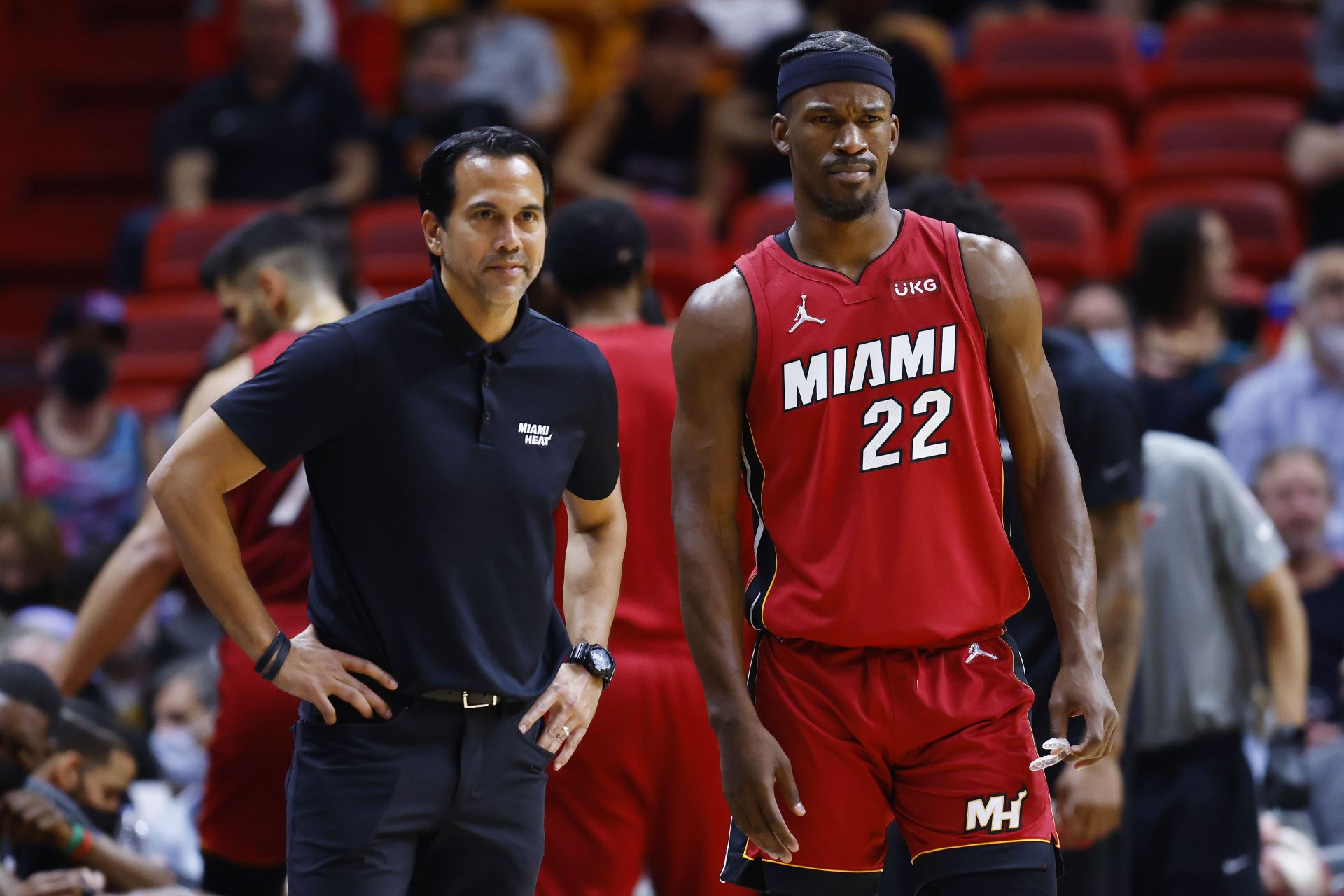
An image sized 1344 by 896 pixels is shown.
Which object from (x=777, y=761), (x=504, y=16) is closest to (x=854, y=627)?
(x=777, y=761)

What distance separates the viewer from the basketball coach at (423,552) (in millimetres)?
3336

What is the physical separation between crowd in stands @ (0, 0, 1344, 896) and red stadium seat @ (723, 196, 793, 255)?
2cm

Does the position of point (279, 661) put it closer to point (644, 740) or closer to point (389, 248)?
point (644, 740)

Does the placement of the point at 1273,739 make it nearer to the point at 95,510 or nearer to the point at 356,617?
the point at 356,617

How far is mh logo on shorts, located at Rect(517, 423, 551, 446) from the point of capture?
3496mm

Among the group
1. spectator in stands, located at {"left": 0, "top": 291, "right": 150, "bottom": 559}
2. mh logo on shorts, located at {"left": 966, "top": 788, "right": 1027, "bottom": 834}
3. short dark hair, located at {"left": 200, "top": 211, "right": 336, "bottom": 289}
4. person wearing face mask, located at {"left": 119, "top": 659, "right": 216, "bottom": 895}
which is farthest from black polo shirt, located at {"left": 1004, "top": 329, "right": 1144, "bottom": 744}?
spectator in stands, located at {"left": 0, "top": 291, "right": 150, "bottom": 559}

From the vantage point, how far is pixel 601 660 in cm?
363

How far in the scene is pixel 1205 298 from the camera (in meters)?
7.31

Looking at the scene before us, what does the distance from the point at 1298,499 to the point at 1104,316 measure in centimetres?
169

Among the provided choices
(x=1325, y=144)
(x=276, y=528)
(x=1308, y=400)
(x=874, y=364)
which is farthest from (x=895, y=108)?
(x=874, y=364)

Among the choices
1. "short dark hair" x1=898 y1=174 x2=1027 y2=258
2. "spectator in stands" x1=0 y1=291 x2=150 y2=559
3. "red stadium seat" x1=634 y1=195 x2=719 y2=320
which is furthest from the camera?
"red stadium seat" x1=634 y1=195 x2=719 y2=320

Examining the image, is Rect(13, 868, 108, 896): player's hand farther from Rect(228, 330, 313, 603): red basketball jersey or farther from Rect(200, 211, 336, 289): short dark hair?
Rect(200, 211, 336, 289): short dark hair

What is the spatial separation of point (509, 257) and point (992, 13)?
8849mm

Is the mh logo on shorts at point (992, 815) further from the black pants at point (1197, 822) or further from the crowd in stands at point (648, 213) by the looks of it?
the crowd in stands at point (648, 213)
